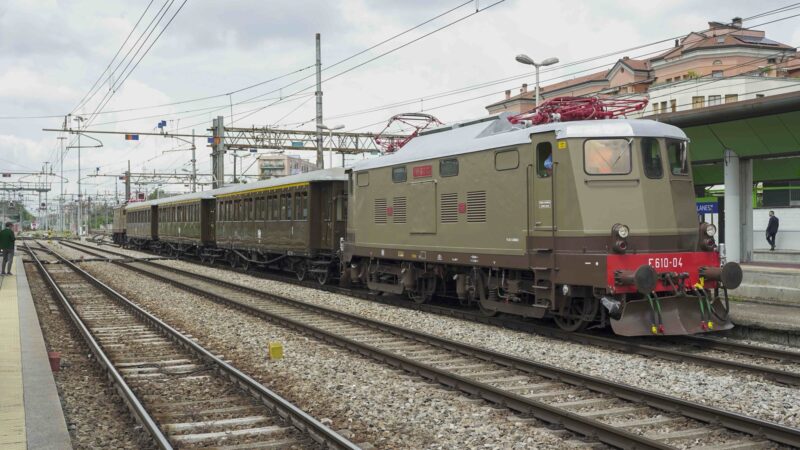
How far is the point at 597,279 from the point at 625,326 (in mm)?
739

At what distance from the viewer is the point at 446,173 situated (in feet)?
44.2

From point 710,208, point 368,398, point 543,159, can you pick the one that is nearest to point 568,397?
point 368,398

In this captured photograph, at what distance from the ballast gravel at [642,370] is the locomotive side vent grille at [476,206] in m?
1.85

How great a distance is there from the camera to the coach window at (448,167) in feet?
43.4

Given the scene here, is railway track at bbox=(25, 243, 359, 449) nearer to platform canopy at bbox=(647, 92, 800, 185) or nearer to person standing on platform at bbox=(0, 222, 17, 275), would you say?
person standing on platform at bbox=(0, 222, 17, 275)

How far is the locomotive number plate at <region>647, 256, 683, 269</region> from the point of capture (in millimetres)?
10289

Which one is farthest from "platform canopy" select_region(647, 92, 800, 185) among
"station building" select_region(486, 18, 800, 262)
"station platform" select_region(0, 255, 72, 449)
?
"station platform" select_region(0, 255, 72, 449)

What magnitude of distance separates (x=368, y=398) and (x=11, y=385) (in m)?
3.81

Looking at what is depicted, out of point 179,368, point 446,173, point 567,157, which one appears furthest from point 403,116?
point 179,368

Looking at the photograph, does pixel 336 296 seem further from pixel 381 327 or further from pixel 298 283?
pixel 381 327

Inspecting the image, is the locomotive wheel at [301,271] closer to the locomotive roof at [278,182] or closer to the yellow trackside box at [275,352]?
the locomotive roof at [278,182]

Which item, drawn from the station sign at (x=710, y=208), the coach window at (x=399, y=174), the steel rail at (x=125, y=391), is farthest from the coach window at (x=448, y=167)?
the station sign at (x=710, y=208)

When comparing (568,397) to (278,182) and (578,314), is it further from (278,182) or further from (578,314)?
(278,182)

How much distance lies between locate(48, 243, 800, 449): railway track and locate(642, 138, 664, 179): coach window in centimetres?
375
